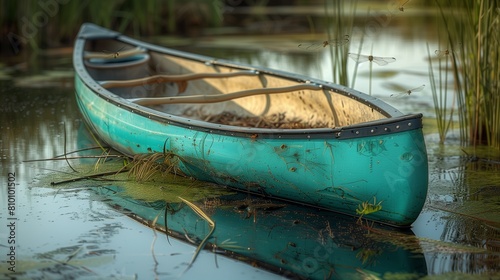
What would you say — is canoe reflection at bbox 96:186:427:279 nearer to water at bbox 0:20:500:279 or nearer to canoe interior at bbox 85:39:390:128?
water at bbox 0:20:500:279

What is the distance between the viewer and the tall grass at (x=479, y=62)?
476 centimetres

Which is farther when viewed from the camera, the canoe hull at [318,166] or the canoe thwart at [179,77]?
the canoe thwart at [179,77]

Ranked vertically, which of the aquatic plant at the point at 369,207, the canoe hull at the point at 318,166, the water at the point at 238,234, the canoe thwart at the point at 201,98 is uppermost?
the canoe thwart at the point at 201,98

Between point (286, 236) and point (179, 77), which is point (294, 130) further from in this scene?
point (179, 77)

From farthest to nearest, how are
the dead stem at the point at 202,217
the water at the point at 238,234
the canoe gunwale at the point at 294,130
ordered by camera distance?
the canoe gunwale at the point at 294,130 < the dead stem at the point at 202,217 < the water at the point at 238,234

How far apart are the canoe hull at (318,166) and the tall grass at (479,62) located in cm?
148

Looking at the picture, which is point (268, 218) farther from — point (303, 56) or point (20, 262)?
point (303, 56)

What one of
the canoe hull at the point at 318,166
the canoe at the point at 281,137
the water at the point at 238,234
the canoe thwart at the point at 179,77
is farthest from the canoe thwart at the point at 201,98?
the canoe thwart at the point at 179,77

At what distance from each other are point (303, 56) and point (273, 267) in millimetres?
6295

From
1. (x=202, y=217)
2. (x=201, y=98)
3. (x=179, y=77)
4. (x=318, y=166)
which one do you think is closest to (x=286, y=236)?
(x=318, y=166)

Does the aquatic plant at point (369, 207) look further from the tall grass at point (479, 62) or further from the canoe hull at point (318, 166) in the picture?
the tall grass at point (479, 62)

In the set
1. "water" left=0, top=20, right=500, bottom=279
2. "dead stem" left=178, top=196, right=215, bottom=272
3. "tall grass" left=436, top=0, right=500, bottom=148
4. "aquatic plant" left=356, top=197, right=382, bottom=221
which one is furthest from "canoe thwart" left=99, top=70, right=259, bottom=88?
"aquatic plant" left=356, top=197, right=382, bottom=221

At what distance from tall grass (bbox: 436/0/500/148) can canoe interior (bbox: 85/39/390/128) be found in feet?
2.50

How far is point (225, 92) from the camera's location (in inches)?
234
